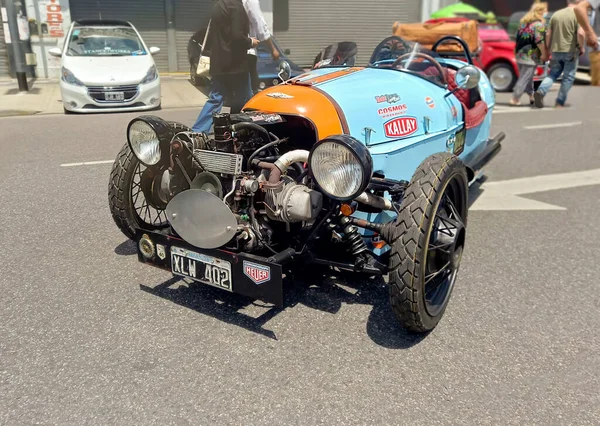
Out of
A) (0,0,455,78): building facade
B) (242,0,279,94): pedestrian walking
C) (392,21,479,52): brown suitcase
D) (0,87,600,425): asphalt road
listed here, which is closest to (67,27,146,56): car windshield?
(0,0,455,78): building facade

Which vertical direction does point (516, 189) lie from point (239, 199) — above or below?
below

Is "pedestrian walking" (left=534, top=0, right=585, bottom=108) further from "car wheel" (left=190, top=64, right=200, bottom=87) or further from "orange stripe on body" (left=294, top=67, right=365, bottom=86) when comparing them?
"orange stripe on body" (left=294, top=67, right=365, bottom=86)

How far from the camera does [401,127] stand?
12.4ft

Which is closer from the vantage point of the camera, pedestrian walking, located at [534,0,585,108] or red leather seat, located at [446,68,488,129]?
red leather seat, located at [446,68,488,129]

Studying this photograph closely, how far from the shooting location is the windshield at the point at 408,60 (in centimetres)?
463

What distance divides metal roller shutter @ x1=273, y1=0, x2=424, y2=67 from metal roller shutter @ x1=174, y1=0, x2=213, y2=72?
2.40m

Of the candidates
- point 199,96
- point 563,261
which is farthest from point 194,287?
point 199,96

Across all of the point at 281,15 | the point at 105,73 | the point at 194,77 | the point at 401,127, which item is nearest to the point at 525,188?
the point at 401,127

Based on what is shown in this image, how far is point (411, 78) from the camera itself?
14.3 ft

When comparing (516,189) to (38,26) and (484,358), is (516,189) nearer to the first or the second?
(484,358)

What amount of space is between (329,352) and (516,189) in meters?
3.86

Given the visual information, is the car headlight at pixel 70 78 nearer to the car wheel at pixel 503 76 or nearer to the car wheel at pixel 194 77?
the car wheel at pixel 194 77

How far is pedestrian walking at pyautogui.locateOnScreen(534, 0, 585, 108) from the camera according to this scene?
10523 mm

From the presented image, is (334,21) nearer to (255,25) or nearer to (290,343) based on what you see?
(255,25)
